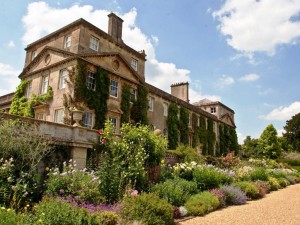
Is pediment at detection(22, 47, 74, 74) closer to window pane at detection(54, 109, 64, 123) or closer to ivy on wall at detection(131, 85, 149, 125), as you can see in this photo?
window pane at detection(54, 109, 64, 123)

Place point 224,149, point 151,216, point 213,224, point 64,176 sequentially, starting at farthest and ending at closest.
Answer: point 224,149, point 64,176, point 213,224, point 151,216

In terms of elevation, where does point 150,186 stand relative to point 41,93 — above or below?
below

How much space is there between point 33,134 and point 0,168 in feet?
5.69

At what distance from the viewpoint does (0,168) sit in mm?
7094

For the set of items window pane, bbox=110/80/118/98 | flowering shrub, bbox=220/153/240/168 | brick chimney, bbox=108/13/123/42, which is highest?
brick chimney, bbox=108/13/123/42

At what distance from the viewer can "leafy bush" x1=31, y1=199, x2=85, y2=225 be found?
204 inches

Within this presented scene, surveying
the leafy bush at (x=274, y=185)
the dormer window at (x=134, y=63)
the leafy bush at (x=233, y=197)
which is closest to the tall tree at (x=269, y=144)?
the leafy bush at (x=274, y=185)

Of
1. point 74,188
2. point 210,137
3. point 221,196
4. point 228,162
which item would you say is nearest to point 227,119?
point 210,137

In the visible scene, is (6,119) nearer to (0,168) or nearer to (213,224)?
(0,168)

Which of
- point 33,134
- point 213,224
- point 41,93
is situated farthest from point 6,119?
point 41,93

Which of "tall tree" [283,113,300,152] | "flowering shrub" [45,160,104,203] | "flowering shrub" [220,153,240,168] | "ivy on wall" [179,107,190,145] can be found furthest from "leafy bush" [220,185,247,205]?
"tall tree" [283,113,300,152]

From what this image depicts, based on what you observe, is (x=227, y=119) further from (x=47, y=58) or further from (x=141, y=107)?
(x=47, y=58)

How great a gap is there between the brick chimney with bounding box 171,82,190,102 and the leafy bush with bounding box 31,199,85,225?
27.7m

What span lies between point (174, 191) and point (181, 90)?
24793 millimetres
